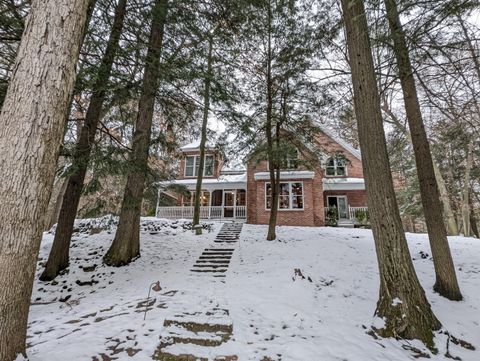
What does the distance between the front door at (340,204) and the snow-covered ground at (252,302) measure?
7.00 m

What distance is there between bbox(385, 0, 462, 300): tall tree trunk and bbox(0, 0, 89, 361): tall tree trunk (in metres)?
5.22

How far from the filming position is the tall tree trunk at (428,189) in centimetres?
470

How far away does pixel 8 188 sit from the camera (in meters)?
1.92

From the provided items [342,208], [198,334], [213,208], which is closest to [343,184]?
[342,208]

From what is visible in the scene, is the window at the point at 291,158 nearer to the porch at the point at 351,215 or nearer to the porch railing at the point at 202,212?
the porch railing at the point at 202,212

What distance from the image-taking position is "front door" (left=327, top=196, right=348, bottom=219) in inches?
617

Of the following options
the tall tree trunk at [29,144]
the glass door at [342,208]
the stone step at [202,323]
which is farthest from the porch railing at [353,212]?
the tall tree trunk at [29,144]

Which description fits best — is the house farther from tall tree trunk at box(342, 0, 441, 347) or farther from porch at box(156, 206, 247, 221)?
tall tree trunk at box(342, 0, 441, 347)

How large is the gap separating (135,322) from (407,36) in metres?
6.74

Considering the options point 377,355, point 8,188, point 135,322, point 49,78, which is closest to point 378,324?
point 377,355

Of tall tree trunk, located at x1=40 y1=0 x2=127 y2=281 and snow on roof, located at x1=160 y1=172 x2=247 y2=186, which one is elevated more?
snow on roof, located at x1=160 y1=172 x2=247 y2=186

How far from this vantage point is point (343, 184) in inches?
603

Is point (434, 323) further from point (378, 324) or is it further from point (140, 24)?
point (140, 24)

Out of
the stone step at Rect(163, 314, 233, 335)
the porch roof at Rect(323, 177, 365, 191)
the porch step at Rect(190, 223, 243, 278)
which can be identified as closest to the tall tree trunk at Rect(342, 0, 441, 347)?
the stone step at Rect(163, 314, 233, 335)
